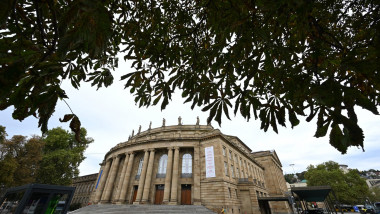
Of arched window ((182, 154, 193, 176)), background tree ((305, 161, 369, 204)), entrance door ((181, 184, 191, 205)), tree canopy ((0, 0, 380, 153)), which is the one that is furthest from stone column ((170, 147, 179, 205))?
background tree ((305, 161, 369, 204))

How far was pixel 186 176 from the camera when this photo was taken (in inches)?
1003

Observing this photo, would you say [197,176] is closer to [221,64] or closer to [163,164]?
[163,164]

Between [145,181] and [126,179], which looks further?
[126,179]

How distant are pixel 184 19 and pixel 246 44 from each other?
2319 millimetres

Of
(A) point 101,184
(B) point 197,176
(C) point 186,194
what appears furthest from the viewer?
(A) point 101,184

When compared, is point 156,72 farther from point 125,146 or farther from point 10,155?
point 125,146

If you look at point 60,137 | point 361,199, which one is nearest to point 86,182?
point 60,137

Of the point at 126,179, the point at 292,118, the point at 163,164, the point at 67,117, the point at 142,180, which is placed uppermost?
the point at 163,164

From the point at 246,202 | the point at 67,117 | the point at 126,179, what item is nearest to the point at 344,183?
the point at 246,202

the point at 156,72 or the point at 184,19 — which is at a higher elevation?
the point at 184,19

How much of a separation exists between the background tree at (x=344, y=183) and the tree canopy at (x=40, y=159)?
61.4 metres

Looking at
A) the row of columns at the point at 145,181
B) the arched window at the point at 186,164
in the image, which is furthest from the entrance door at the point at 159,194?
the arched window at the point at 186,164

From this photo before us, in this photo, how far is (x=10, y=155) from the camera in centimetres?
2036

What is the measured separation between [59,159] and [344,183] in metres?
66.8
